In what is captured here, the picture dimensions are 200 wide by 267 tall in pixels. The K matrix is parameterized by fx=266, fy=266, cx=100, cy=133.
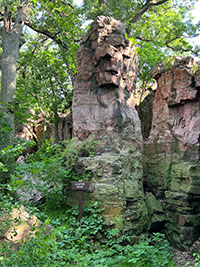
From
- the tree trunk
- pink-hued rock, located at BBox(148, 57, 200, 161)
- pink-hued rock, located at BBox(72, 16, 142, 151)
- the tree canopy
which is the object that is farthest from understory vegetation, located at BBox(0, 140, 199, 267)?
the tree canopy

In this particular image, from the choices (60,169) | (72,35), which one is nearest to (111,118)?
(60,169)

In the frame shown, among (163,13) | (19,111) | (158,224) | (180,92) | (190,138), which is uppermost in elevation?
(163,13)

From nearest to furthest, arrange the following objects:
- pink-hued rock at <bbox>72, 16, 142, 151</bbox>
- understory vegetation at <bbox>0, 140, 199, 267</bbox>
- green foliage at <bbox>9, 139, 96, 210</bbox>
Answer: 1. understory vegetation at <bbox>0, 140, 199, 267</bbox>
2. green foliage at <bbox>9, 139, 96, 210</bbox>
3. pink-hued rock at <bbox>72, 16, 142, 151</bbox>

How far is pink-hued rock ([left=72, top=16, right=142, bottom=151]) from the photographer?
21.7ft

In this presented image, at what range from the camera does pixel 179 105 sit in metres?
7.40

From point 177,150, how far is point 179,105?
49.5 inches

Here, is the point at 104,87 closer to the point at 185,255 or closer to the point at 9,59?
the point at 9,59

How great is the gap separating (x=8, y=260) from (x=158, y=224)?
13.4 ft

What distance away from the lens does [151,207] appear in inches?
258

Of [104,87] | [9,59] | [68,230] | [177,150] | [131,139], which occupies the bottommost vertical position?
[68,230]

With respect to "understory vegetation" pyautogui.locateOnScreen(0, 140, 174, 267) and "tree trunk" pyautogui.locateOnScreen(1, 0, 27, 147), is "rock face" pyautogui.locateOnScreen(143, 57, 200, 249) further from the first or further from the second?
"tree trunk" pyautogui.locateOnScreen(1, 0, 27, 147)

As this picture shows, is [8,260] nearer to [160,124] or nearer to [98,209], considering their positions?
[98,209]

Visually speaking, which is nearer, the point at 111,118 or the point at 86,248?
the point at 86,248

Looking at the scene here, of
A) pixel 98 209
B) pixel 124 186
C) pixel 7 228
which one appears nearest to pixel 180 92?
pixel 124 186
